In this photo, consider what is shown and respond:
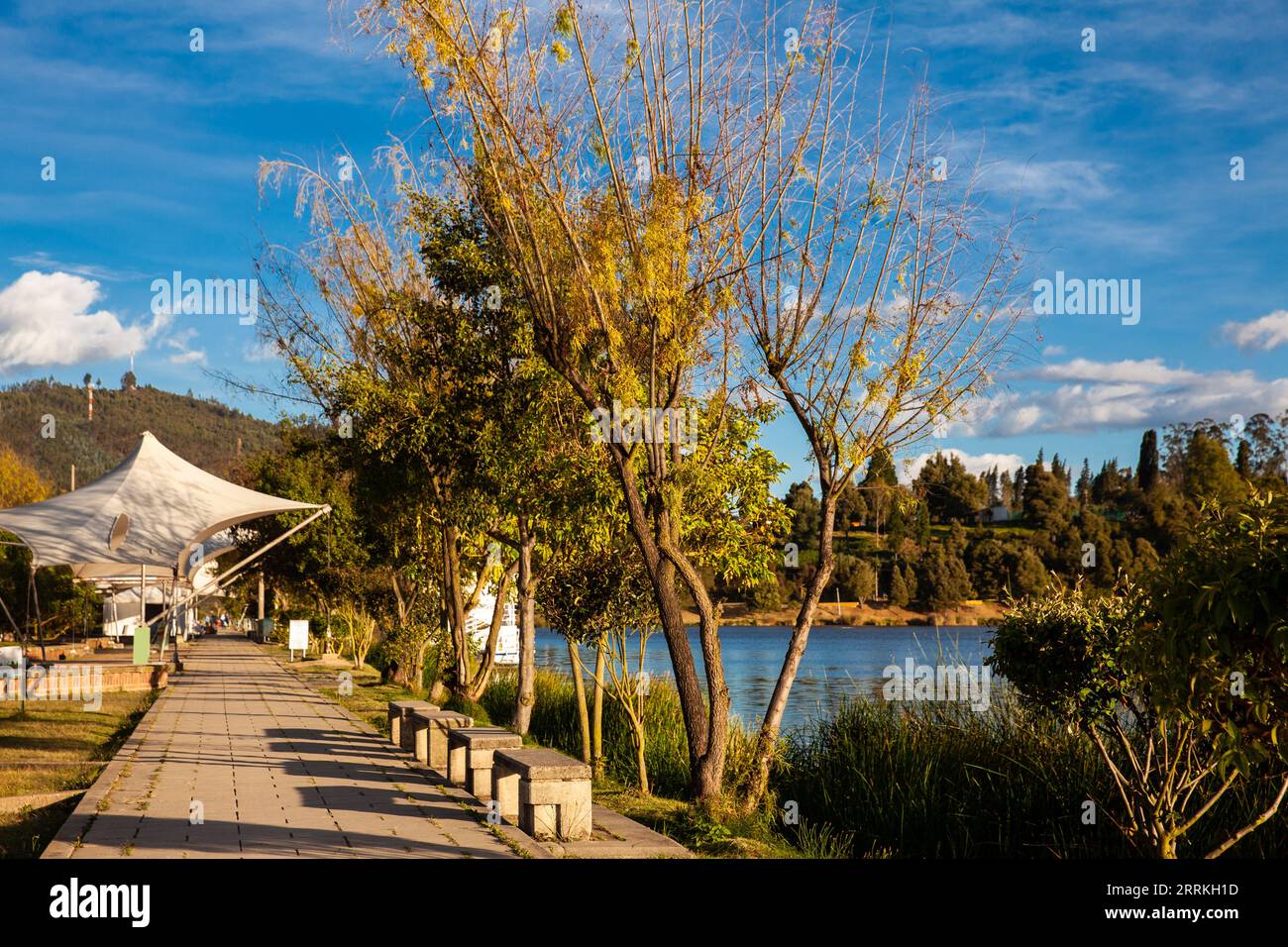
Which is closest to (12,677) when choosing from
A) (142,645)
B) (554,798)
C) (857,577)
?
(142,645)

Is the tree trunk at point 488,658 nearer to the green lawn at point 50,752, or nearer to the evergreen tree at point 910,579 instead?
the green lawn at point 50,752

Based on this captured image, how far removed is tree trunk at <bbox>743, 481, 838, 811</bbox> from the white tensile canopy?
11.0m

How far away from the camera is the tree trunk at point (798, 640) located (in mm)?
10992

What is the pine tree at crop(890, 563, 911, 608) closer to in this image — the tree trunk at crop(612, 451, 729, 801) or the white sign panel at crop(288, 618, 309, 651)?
the white sign panel at crop(288, 618, 309, 651)

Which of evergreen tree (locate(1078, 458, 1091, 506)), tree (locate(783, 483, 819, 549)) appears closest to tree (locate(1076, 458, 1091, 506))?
evergreen tree (locate(1078, 458, 1091, 506))

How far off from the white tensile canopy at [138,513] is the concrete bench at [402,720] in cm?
644

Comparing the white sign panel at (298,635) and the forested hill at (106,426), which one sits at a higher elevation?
the forested hill at (106,426)

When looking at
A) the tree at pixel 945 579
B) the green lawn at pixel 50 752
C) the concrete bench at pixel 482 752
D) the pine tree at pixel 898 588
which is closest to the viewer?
the green lawn at pixel 50 752

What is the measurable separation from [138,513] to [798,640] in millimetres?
12921

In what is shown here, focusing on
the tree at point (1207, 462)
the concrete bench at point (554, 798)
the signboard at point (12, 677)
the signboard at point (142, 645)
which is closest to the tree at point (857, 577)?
the tree at point (1207, 462)

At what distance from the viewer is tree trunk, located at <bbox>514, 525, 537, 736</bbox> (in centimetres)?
1523

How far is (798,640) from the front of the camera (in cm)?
1115
